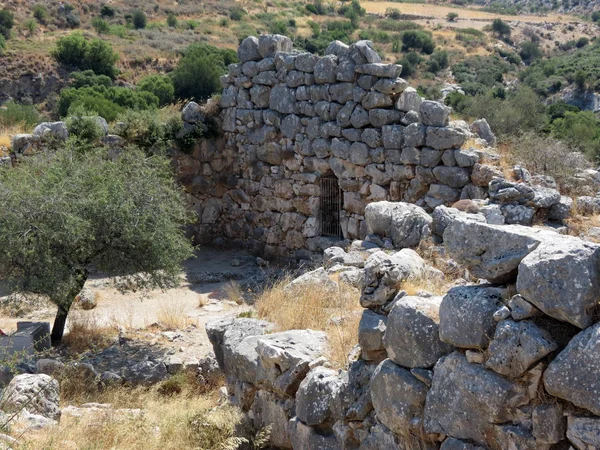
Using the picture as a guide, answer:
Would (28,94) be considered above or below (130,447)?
below

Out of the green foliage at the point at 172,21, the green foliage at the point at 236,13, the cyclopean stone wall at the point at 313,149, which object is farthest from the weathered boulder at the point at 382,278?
the green foliage at the point at 236,13

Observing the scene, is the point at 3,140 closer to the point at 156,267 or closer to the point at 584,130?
the point at 156,267

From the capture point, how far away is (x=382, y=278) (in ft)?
19.4

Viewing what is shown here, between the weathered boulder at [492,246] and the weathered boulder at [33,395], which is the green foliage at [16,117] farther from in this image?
the weathered boulder at [492,246]

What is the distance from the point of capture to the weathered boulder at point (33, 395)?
650cm

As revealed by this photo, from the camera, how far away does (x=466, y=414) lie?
4.50 meters

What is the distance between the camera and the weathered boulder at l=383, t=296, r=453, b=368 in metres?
4.88

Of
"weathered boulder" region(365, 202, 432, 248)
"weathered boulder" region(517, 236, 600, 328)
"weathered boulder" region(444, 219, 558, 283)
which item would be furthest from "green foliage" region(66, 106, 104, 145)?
"weathered boulder" region(517, 236, 600, 328)

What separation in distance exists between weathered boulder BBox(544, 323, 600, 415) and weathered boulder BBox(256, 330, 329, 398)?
264 cm

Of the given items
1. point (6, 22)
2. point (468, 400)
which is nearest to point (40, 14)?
point (6, 22)

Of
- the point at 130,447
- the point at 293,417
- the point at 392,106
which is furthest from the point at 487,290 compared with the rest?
the point at 392,106

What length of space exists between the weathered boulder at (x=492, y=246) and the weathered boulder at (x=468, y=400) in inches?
23.5

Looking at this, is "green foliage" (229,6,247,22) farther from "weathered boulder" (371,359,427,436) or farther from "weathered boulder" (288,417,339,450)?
"weathered boulder" (371,359,427,436)

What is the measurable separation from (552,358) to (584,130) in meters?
16.3
